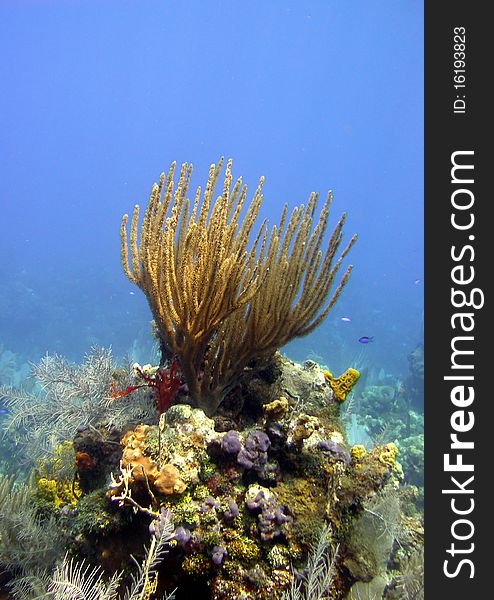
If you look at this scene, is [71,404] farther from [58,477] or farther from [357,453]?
[357,453]

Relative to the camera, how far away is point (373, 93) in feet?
397

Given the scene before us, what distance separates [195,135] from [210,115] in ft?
32.5

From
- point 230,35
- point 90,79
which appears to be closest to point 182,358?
point 230,35

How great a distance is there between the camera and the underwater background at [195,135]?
120ft

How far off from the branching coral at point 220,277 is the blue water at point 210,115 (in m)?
47.5

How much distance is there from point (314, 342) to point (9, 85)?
170156 mm

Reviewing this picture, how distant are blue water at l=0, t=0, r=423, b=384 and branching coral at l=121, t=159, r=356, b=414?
4754 cm

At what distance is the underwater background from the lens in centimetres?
3659

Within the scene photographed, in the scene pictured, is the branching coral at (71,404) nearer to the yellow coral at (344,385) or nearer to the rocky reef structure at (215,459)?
the rocky reef structure at (215,459)

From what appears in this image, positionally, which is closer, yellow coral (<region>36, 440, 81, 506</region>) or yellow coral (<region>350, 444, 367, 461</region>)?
yellow coral (<region>350, 444, 367, 461</region>)

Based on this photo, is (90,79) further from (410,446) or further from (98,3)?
(410,446)

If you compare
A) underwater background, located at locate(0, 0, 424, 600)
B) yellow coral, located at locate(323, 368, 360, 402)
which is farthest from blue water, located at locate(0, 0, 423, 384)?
yellow coral, located at locate(323, 368, 360, 402)

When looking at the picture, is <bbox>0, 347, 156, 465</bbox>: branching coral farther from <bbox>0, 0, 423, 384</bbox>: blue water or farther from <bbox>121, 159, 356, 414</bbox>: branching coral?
<bbox>0, 0, 423, 384</bbox>: blue water

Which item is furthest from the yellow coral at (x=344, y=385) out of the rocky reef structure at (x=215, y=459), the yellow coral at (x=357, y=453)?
the yellow coral at (x=357, y=453)
